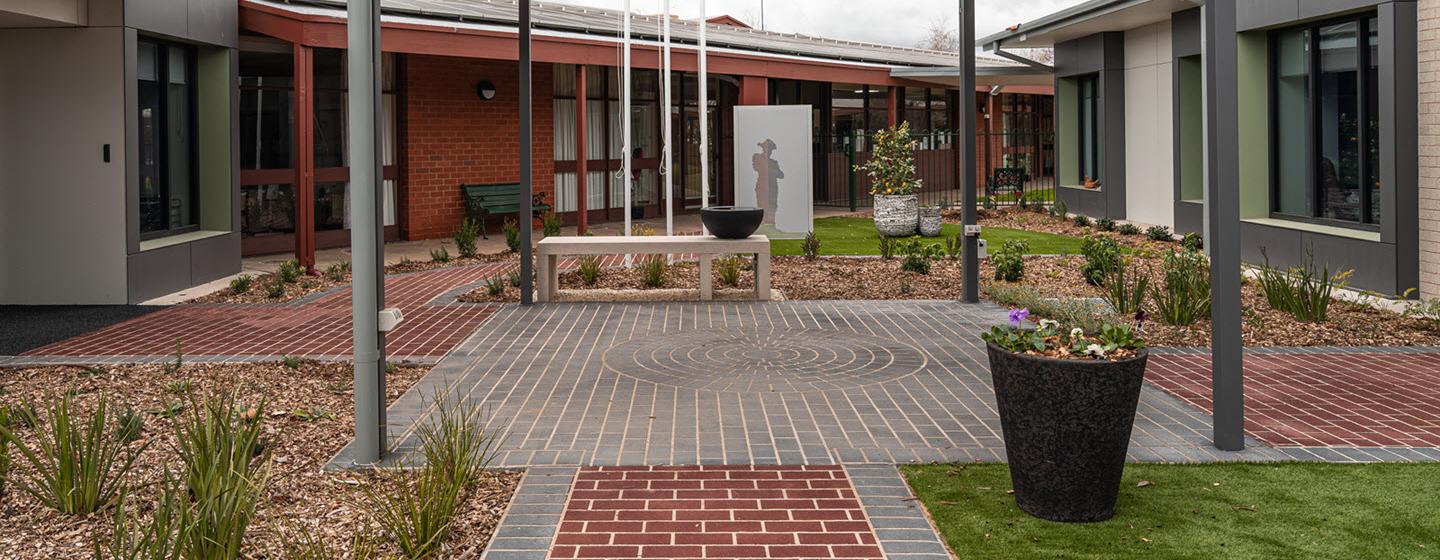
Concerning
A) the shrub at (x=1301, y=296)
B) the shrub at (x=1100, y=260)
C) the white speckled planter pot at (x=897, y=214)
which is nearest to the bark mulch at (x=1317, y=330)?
the shrub at (x=1301, y=296)

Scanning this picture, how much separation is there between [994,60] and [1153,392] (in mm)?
26724

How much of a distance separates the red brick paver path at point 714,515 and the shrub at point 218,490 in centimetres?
106

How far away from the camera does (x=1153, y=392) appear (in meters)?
7.21

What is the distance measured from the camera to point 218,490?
4.12m

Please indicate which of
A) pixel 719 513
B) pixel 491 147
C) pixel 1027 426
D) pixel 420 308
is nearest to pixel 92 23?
pixel 420 308

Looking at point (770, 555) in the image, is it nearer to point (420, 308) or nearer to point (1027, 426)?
point (1027, 426)

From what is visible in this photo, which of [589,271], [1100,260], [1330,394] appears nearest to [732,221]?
[589,271]

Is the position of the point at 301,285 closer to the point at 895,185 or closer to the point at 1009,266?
the point at 1009,266

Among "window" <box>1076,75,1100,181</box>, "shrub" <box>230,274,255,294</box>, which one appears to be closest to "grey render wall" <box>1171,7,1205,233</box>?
"window" <box>1076,75,1100,181</box>

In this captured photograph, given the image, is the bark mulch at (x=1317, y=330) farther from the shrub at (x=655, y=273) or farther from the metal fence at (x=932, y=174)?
the metal fence at (x=932, y=174)

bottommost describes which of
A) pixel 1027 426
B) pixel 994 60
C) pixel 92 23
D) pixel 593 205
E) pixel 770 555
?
pixel 770 555

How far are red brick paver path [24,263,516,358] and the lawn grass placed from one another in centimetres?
603

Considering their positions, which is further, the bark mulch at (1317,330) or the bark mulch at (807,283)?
the bark mulch at (807,283)

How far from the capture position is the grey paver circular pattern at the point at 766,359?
Result: 25.1 ft
